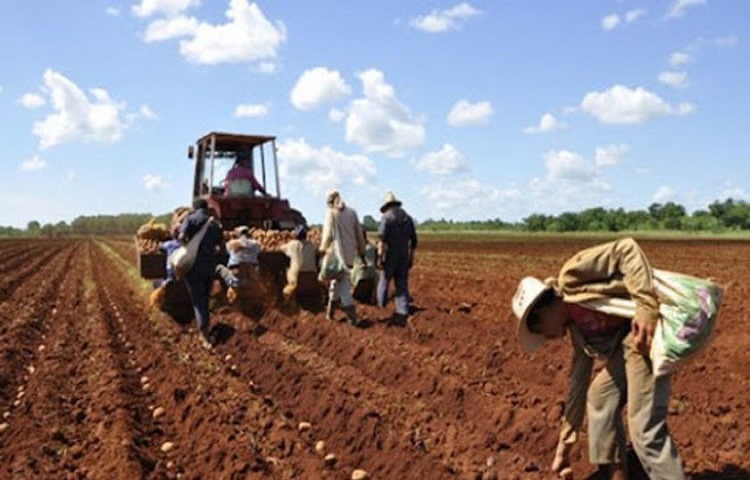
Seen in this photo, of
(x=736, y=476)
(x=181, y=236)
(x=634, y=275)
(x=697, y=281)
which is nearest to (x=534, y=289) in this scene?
(x=634, y=275)

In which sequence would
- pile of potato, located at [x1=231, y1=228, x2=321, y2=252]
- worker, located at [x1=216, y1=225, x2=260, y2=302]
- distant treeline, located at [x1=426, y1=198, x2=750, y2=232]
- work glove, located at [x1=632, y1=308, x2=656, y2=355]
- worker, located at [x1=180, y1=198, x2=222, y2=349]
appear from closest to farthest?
work glove, located at [x1=632, y1=308, x2=656, y2=355], worker, located at [x1=180, y1=198, x2=222, y2=349], worker, located at [x1=216, y1=225, x2=260, y2=302], pile of potato, located at [x1=231, y1=228, x2=321, y2=252], distant treeline, located at [x1=426, y1=198, x2=750, y2=232]

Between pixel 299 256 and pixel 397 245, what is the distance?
1.36 m

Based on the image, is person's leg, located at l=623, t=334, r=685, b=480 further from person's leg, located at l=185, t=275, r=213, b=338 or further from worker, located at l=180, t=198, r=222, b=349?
person's leg, located at l=185, t=275, r=213, b=338

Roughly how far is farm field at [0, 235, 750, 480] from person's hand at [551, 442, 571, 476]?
3.4 inches

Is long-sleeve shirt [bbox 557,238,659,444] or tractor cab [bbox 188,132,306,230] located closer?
long-sleeve shirt [bbox 557,238,659,444]

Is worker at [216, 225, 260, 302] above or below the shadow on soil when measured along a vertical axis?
above

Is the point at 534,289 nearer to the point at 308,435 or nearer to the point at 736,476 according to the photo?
the point at 736,476

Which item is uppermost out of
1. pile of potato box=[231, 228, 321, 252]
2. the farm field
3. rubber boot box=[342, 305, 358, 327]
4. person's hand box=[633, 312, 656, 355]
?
pile of potato box=[231, 228, 321, 252]

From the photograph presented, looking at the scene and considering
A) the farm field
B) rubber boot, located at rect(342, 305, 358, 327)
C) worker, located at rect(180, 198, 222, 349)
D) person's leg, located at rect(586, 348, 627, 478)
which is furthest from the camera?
rubber boot, located at rect(342, 305, 358, 327)

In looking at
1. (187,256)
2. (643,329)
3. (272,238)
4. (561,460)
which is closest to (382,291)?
(272,238)

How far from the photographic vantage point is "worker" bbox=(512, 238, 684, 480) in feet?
11.1

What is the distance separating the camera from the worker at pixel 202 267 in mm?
8359

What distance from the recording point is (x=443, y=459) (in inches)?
182

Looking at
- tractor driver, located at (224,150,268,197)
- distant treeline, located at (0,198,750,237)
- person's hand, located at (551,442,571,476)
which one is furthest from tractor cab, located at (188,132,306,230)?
distant treeline, located at (0,198,750,237)
